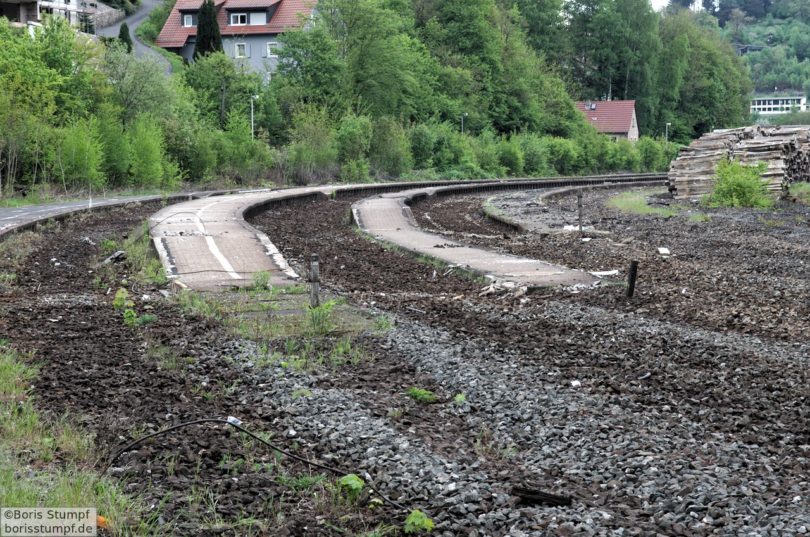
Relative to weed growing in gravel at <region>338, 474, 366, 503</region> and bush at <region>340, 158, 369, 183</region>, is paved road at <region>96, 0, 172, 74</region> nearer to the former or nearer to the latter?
bush at <region>340, 158, 369, 183</region>

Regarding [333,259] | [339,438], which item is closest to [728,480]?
[339,438]

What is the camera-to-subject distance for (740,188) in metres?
34.0

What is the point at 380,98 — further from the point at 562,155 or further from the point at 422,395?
the point at 422,395

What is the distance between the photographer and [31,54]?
132 ft

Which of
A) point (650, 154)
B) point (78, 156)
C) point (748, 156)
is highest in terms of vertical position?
point (78, 156)

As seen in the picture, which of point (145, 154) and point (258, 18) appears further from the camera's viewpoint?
point (258, 18)

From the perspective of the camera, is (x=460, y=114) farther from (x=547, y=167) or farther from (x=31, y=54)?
(x=31, y=54)

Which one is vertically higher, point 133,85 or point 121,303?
point 133,85

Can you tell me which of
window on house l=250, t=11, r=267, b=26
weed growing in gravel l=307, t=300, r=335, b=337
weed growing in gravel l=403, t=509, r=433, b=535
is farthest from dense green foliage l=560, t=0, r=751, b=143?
weed growing in gravel l=403, t=509, r=433, b=535

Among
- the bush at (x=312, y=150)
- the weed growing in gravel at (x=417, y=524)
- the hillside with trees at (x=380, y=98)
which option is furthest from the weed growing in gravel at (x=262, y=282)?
the bush at (x=312, y=150)

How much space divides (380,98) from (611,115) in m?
44.1

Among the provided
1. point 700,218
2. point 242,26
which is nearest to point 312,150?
point 700,218

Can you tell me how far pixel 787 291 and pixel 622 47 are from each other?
101 meters

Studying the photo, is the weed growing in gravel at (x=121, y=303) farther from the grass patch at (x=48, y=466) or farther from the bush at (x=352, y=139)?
the bush at (x=352, y=139)
